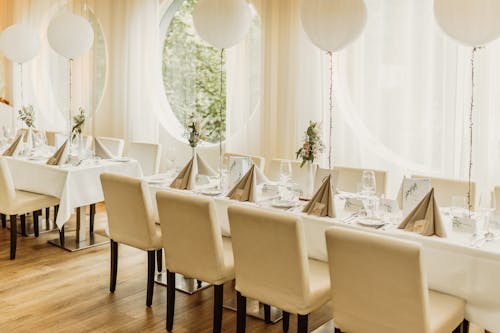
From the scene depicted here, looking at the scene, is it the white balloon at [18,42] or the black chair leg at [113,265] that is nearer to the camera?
the black chair leg at [113,265]

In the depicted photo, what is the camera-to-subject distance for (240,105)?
255 inches

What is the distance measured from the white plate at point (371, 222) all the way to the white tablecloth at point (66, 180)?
9.15 feet

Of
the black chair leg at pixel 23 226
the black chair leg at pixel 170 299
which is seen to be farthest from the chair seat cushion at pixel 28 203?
the black chair leg at pixel 170 299

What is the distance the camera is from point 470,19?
114 inches

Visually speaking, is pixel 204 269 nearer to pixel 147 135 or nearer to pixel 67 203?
pixel 67 203

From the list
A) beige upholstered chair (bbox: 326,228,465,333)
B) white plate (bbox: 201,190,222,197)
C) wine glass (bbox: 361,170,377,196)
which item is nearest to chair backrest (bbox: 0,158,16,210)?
white plate (bbox: 201,190,222,197)

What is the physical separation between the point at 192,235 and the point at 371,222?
1004 mm

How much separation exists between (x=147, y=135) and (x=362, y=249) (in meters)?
5.44

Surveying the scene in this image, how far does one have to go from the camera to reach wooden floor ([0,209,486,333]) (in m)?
3.65

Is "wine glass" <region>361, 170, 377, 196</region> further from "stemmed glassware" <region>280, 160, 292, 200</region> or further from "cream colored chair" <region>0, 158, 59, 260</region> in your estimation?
"cream colored chair" <region>0, 158, 59, 260</region>

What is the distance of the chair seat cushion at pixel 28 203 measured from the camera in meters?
4.94

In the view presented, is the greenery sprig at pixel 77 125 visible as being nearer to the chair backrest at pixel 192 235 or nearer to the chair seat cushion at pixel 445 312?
the chair backrest at pixel 192 235

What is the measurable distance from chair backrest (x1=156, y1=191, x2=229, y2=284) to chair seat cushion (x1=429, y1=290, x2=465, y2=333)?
3.83 feet

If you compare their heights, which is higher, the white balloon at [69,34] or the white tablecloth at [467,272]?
the white balloon at [69,34]
